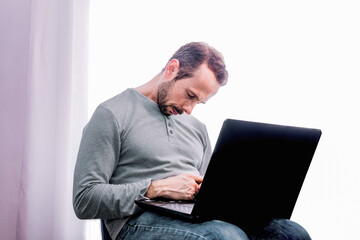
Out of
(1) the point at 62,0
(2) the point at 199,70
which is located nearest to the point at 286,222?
(2) the point at 199,70

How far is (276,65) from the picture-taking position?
165 centimetres

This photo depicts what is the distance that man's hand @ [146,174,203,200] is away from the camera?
0.92 metres

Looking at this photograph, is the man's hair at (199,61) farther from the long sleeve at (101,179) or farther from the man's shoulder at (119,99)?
the long sleeve at (101,179)

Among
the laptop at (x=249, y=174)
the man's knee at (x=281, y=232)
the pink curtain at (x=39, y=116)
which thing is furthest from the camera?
the pink curtain at (x=39, y=116)

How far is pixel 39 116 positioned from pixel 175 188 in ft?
2.50

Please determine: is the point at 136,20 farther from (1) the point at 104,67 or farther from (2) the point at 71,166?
(2) the point at 71,166

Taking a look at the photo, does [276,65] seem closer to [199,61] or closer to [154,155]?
[199,61]

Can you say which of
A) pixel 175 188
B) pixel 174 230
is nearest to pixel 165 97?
pixel 175 188

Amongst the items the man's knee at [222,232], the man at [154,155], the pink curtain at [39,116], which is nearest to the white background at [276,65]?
the pink curtain at [39,116]

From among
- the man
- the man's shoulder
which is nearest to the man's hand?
the man

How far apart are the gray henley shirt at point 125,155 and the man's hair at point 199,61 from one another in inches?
6.1

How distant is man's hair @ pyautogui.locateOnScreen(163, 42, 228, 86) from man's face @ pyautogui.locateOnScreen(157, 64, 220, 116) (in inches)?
0.6

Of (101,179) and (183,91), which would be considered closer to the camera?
(101,179)

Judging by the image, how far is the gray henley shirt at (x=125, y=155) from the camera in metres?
0.90
